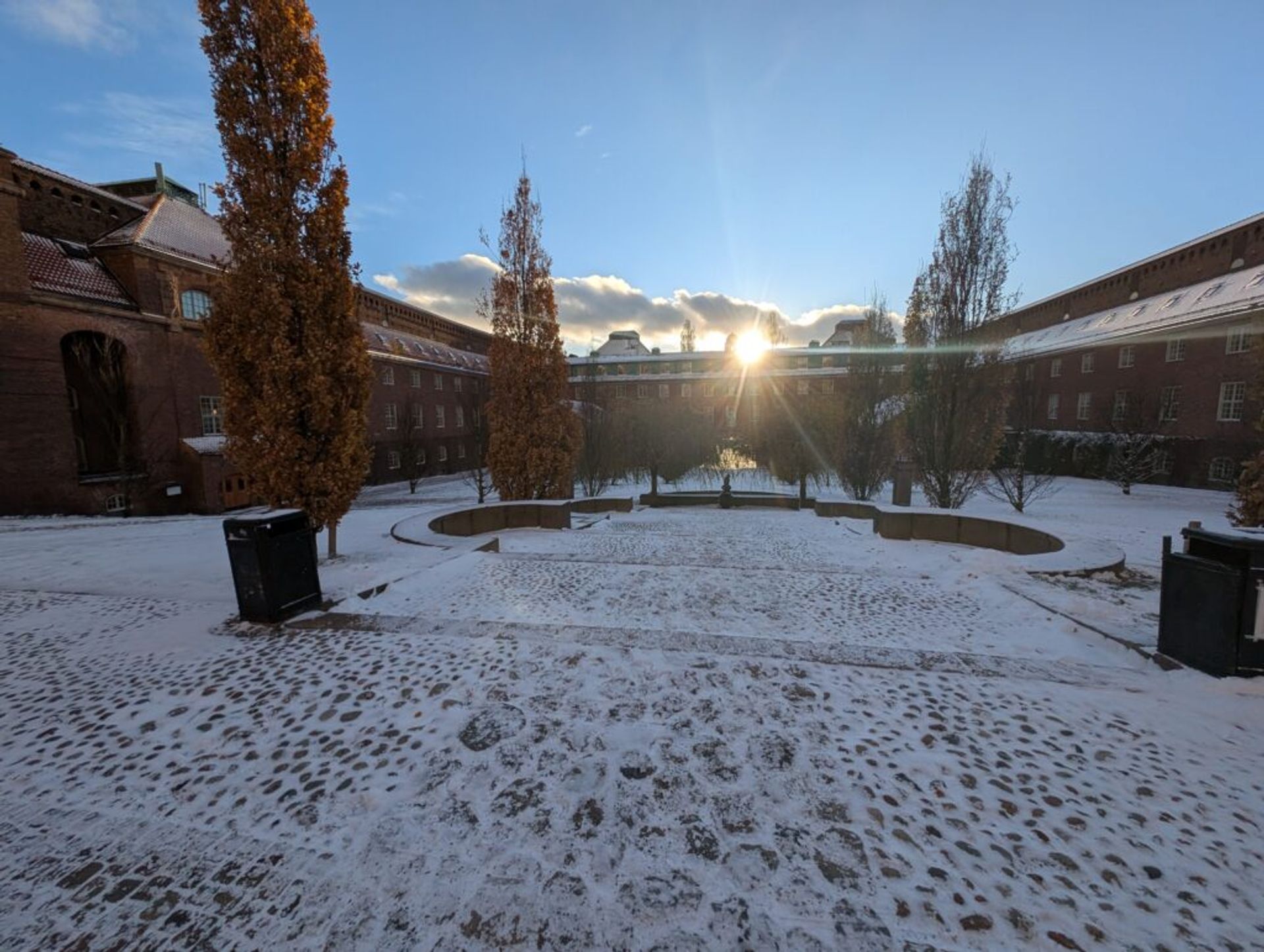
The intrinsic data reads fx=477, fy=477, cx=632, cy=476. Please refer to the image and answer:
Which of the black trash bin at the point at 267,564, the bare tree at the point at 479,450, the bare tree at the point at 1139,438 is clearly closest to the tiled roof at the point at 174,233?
the bare tree at the point at 479,450

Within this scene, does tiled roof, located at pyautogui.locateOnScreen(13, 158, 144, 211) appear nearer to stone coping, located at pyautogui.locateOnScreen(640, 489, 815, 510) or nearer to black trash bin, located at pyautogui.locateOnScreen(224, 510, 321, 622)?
black trash bin, located at pyautogui.locateOnScreen(224, 510, 321, 622)

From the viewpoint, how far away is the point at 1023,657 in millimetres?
4516

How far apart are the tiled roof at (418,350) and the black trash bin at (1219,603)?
30.7 metres

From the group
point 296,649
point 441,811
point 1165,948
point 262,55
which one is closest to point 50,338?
point 262,55

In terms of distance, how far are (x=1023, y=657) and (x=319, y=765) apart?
590 centimetres

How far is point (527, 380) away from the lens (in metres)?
13.9

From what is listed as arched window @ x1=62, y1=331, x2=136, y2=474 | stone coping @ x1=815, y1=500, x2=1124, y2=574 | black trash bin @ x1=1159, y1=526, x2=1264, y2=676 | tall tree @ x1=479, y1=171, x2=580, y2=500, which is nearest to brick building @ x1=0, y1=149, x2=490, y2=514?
arched window @ x1=62, y1=331, x2=136, y2=474

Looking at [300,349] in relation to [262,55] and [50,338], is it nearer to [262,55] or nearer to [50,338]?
[262,55]

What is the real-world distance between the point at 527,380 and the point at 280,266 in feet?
23.3

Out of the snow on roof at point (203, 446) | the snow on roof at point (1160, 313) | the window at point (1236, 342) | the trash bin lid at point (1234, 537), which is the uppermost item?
the snow on roof at point (1160, 313)

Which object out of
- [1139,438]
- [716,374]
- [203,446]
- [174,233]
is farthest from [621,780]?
[716,374]

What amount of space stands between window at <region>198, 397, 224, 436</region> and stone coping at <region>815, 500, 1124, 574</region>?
25.5 metres

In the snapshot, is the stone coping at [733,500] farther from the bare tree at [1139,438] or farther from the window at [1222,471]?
the window at [1222,471]

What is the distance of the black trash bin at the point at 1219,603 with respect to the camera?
3.87 m
